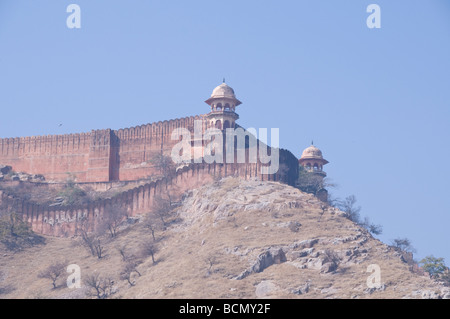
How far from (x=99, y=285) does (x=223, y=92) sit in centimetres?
2229

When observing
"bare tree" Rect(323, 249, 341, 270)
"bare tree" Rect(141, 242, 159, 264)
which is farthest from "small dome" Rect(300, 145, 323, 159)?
"bare tree" Rect(323, 249, 341, 270)

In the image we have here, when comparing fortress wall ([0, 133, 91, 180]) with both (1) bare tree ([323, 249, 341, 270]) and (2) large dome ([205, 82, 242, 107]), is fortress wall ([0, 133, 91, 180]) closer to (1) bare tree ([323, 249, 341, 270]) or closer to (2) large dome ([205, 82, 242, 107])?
(2) large dome ([205, 82, 242, 107])

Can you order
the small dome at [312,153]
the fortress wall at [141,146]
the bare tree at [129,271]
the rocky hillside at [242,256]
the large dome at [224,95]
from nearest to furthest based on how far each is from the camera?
the rocky hillside at [242,256]
the bare tree at [129,271]
the large dome at [224,95]
the fortress wall at [141,146]
the small dome at [312,153]

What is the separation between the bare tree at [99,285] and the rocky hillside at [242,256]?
393mm

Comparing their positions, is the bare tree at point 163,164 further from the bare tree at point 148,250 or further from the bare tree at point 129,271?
the bare tree at point 129,271

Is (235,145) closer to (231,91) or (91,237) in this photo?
(231,91)

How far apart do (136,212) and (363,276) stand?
20.9 m

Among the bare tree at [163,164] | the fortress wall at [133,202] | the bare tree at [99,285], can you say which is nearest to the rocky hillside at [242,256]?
the bare tree at [99,285]

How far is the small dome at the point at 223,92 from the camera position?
243 feet

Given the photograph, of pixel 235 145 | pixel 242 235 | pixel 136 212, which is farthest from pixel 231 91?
pixel 242 235

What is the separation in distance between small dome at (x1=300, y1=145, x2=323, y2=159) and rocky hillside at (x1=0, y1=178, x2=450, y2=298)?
17024 mm

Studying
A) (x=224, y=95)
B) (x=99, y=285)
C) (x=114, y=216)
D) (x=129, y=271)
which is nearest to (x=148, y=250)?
(x=129, y=271)

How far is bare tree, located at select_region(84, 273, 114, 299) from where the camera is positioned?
55.8 meters

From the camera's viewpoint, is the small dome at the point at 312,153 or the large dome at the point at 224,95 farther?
the small dome at the point at 312,153
